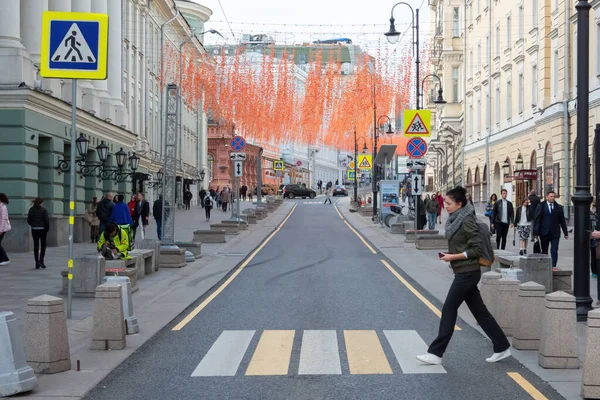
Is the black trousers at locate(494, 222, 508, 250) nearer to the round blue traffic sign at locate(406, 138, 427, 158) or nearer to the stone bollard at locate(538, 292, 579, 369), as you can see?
the round blue traffic sign at locate(406, 138, 427, 158)

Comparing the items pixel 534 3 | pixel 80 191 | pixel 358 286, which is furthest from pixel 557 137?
pixel 358 286

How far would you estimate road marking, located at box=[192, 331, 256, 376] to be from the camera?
901cm

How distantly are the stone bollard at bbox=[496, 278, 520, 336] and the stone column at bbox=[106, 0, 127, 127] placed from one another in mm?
33320

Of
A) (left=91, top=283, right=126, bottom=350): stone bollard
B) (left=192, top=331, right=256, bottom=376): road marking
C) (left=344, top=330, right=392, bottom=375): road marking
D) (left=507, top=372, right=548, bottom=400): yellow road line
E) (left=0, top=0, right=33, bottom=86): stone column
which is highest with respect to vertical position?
(left=0, top=0, right=33, bottom=86): stone column

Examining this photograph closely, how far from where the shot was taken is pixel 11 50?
1047 inches

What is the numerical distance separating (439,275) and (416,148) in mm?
9027

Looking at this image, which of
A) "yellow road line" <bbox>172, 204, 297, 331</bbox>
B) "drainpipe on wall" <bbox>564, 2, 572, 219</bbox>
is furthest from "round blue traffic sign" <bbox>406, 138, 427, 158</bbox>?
"drainpipe on wall" <bbox>564, 2, 572, 219</bbox>

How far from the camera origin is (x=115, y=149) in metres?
40.6

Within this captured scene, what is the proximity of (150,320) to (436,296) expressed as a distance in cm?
557

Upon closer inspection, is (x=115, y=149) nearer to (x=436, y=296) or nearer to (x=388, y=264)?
(x=388, y=264)

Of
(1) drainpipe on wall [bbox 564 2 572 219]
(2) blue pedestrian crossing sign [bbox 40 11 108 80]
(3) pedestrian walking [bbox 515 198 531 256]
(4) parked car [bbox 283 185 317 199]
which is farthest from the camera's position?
(4) parked car [bbox 283 185 317 199]

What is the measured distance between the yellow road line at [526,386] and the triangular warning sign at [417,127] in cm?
1882

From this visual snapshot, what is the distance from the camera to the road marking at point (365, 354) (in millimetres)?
9000

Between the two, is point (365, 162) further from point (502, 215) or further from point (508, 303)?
point (508, 303)
